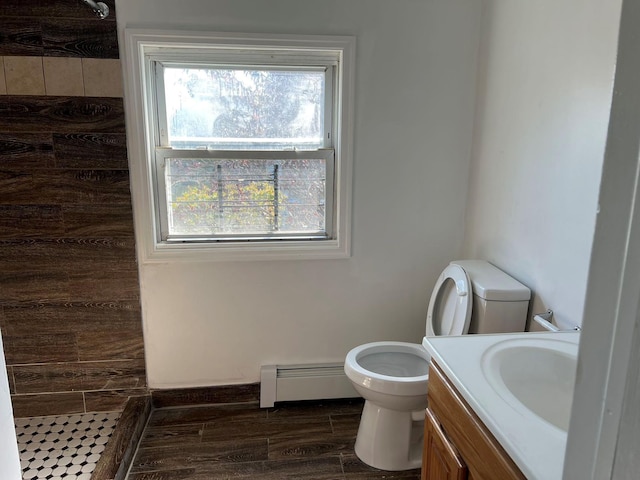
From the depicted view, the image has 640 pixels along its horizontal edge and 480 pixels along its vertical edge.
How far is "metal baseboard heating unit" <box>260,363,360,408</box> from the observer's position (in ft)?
8.04

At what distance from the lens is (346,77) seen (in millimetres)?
2203

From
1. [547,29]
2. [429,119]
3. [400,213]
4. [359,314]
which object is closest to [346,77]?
[429,119]

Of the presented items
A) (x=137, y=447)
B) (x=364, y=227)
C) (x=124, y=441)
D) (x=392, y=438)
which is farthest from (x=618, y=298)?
(x=137, y=447)

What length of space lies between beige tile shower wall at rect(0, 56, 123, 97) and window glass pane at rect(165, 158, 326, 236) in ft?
1.45

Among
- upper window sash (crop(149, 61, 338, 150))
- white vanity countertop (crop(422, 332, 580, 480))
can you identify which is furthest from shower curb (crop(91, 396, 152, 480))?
white vanity countertop (crop(422, 332, 580, 480))

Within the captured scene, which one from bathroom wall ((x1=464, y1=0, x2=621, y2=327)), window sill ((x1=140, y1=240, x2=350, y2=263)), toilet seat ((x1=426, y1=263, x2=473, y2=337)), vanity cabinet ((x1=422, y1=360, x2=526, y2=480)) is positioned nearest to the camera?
vanity cabinet ((x1=422, y1=360, x2=526, y2=480))

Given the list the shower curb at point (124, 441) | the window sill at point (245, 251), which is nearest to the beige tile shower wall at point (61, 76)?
the window sill at point (245, 251)

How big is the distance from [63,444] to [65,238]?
3.13 feet

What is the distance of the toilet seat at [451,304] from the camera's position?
6.24 feet

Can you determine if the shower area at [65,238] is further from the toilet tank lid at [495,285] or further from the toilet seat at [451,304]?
the toilet tank lid at [495,285]

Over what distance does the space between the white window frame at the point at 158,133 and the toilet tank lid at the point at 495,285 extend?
0.67 m

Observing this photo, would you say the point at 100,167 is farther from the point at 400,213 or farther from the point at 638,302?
the point at 638,302

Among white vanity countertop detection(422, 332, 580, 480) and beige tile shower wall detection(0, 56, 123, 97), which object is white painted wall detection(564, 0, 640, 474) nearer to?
white vanity countertop detection(422, 332, 580, 480)

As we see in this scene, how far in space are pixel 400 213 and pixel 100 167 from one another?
1.47m
